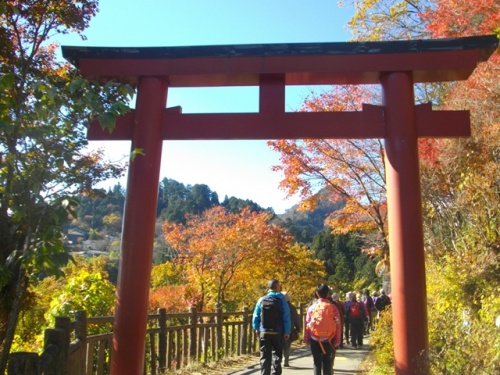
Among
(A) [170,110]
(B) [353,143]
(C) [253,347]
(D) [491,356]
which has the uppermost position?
(B) [353,143]

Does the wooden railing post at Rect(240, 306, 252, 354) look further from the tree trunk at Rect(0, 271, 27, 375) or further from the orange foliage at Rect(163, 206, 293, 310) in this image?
the tree trunk at Rect(0, 271, 27, 375)

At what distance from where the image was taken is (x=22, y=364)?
3.19 meters

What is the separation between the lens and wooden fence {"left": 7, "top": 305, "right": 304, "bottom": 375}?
11.3 feet

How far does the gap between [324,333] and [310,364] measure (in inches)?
154

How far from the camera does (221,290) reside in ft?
59.2

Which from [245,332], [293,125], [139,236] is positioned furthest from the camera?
[245,332]

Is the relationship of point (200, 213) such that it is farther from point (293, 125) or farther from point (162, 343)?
point (293, 125)

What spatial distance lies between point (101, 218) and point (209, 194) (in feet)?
54.2

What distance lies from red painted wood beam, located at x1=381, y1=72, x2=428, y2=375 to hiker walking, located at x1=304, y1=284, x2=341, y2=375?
1.14 meters

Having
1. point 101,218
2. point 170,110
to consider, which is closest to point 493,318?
point 170,110

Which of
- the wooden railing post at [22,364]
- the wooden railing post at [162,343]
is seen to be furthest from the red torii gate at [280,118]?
the wooden railing post at [162,343]

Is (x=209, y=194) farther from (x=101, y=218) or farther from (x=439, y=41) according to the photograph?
(x=439, y=41)

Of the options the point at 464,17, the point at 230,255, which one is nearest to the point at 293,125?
the point at 464,17

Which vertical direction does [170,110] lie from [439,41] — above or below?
below
